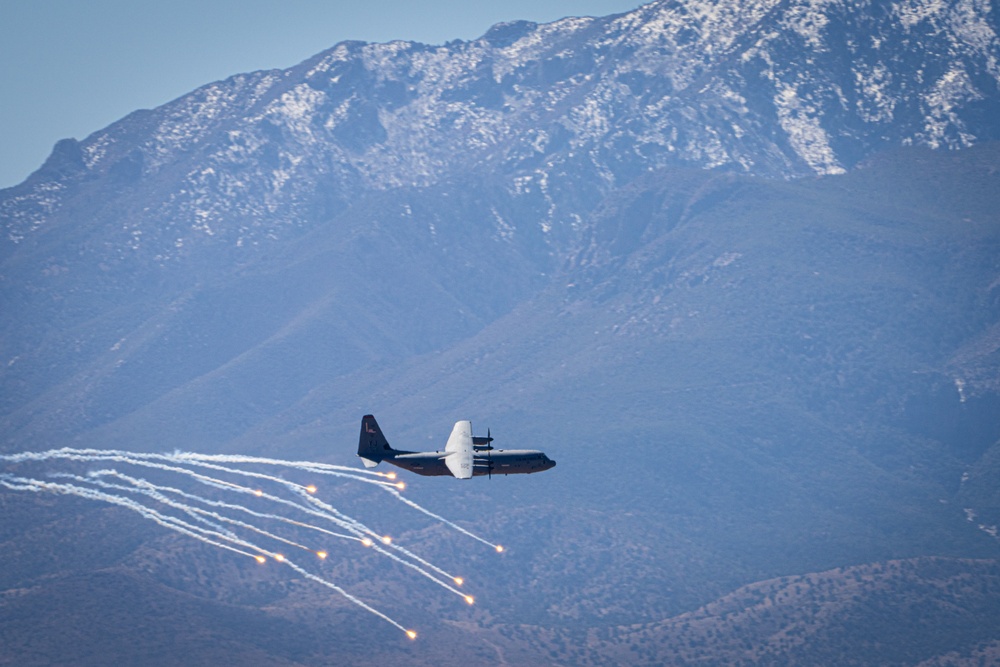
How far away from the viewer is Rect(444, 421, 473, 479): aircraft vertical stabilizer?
456 ft

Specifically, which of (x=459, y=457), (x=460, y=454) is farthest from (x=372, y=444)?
(x=459, y=457)

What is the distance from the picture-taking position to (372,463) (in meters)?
147

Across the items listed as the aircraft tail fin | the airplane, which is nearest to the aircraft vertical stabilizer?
the airplane

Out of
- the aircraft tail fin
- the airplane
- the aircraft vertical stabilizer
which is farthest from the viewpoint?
the aircraft tail fin

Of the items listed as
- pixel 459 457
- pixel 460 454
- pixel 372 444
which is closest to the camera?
pixel 459 457

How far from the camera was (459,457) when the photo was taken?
465ft

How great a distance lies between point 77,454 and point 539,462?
154 ft

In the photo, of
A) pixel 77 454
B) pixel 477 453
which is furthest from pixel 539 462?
pixel 77 454

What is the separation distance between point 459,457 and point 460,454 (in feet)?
2.55

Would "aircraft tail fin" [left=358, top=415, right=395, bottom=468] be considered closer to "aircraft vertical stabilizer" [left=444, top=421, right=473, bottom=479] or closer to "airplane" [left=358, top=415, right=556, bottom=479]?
"airplane" [left=358, top=415, right=556, bottom=479]

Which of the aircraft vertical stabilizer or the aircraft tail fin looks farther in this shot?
the aircraft tail fin

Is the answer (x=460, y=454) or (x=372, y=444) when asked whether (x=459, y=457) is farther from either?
(x=372, y=444)

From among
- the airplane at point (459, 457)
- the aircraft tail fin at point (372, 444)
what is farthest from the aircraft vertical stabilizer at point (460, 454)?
the aircraft tail fin at point (372, 444)

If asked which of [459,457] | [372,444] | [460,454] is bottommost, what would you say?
[459,457]
